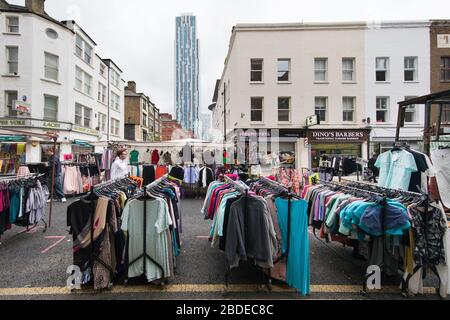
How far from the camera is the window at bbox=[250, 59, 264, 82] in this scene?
1683 centimetres

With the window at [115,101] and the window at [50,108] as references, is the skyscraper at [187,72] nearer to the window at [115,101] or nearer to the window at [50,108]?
the window at [115,101]

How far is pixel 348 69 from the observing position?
16734 millimetres

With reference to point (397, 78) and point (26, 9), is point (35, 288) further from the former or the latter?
point (397, 78)

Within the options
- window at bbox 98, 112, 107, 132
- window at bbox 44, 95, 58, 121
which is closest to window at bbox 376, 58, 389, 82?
window at bbox 44, 95, 58, 121

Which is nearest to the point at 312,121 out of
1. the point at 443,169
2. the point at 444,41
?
the point at 443,169

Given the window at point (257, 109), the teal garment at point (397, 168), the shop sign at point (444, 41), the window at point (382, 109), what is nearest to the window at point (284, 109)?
the window at point (257, 109)

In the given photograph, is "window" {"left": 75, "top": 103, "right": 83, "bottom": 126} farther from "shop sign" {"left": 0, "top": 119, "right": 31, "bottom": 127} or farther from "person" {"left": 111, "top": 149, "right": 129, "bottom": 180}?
"person" {"left": 111, "top": 149, "right": 129, "bottom": 180}

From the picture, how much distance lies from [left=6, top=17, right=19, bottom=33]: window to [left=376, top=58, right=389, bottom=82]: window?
24.9 metres

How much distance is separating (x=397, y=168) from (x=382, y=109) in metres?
15.8

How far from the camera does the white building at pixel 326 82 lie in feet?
53.5

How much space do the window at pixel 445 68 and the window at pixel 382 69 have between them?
12.4 ft

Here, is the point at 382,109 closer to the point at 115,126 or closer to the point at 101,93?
the point at 101,93

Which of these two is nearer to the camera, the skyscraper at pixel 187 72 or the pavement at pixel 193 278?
the pavement at pixel 193 278
